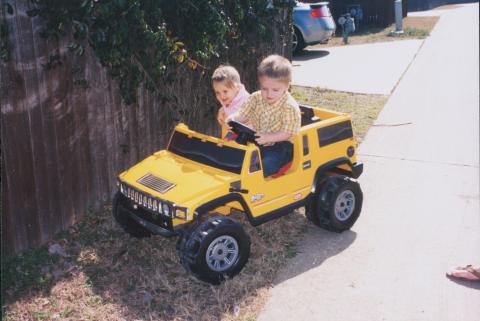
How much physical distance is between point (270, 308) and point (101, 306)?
121 centimetres

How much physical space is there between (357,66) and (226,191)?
9.91 m

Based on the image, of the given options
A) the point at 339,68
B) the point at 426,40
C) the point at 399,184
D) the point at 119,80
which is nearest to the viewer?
the point at 119,80

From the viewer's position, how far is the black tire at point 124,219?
16.5 ft

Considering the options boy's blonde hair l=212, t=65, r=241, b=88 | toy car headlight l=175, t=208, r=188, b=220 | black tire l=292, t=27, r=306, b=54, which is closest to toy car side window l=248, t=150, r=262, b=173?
toy car headlight l=175, t=208, r=188, b=220

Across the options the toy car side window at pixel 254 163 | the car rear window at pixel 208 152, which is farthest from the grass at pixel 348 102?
the toy car side window at pixel 254 163

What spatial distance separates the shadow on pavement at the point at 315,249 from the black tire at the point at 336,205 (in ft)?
0.29

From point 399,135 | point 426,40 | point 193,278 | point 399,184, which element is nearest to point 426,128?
point 399,135

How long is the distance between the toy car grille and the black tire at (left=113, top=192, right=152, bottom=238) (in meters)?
0.35

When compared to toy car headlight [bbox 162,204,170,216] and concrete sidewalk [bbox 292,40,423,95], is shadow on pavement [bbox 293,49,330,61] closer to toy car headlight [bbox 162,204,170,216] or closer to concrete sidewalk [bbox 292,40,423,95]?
concrete sidewalk [bbox 292,40,423,95]

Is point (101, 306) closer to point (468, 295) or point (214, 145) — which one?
point (214, 145)

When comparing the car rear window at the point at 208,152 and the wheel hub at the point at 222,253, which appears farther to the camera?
the car rear window at the point at 208,152

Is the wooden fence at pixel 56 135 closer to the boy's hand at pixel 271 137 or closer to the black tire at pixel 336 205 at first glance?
the boy's hand at pixel 271 137

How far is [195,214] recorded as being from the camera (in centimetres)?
438

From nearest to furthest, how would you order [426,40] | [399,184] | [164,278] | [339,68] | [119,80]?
[164,278], [119,80], [399,184], [339,68], [426,40]
